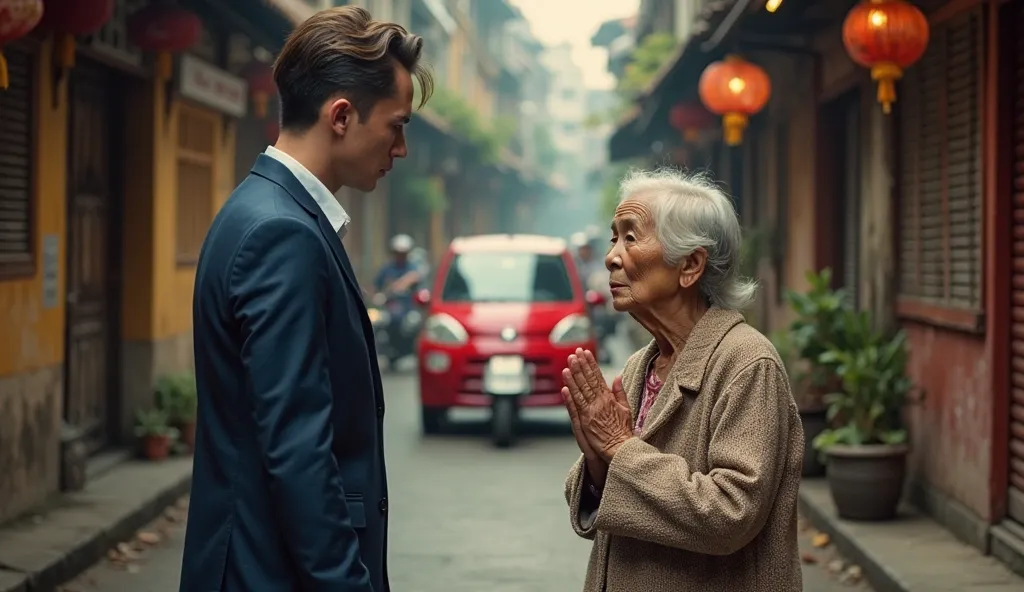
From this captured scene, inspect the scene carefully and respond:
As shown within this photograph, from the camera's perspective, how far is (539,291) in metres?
13.9

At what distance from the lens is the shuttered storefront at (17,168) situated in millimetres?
8461

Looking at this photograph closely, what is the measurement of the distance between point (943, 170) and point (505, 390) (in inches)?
201

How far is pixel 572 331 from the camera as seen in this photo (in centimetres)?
1337

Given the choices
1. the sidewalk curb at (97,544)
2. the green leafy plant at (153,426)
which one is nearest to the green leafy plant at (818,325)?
the sidewalk curb at (97,544)

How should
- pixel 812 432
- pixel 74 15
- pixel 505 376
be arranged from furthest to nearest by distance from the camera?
pixel 505 376, pixel 812 432, pixel 74 15

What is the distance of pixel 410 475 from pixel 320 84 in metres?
8.61

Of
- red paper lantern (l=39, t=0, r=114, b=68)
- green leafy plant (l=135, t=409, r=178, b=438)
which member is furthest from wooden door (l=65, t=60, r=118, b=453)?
red paper lantern (l=39, t=0, r=114, b=68)

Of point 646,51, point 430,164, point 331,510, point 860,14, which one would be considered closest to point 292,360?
point 331,510

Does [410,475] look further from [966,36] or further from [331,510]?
[331,510]

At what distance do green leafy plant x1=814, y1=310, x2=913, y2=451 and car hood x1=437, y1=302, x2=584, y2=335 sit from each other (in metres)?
4.41

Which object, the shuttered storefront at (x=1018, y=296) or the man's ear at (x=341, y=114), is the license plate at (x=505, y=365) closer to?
the shuttered storefront at (x=1018, y=296)

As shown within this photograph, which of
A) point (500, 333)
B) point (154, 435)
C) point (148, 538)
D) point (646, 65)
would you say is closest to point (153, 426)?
point (154, 435)

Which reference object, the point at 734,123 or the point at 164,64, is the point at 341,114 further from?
the point at 734,123

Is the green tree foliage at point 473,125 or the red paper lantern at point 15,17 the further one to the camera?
the green tree foliage at point 473,125
